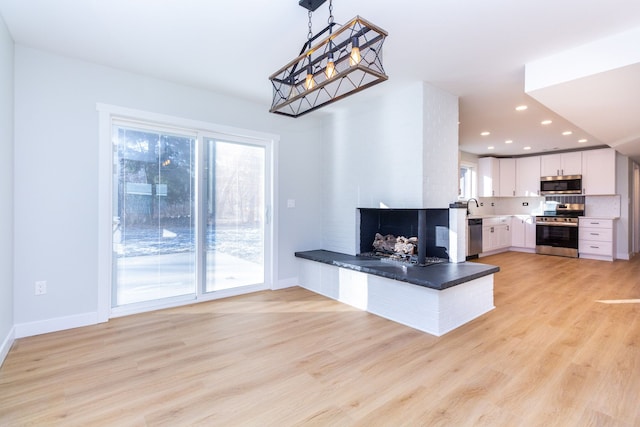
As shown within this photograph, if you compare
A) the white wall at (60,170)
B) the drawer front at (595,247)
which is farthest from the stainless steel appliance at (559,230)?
the white wall at (60,170)

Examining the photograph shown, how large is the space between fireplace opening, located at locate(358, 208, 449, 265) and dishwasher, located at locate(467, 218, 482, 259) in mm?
2935

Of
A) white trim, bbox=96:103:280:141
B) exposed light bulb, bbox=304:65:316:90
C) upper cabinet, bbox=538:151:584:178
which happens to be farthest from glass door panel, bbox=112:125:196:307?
upper cabinet, bbox=538:151:584:178

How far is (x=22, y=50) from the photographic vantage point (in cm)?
272

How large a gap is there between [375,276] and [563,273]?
398 centimetres

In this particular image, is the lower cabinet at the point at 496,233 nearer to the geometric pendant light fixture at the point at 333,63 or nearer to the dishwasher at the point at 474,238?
the dishwasher at the point at 474,238

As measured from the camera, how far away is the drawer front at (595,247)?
6465mm

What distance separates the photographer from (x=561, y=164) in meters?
7.18

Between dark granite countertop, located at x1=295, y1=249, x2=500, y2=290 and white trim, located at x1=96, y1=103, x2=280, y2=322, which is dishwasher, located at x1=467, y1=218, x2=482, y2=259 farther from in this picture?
white trim, located at x1=96, y1=103, x2=280, y2=322

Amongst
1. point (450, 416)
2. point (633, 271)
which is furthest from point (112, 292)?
point (633, 271)

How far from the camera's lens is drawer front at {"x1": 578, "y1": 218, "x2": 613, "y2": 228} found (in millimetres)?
6441

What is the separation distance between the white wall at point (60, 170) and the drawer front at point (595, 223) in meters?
8.09

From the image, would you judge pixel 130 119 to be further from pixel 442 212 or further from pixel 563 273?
pixel 563 273

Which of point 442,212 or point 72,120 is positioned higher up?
point 72,120

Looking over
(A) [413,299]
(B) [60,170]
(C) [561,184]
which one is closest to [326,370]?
(A) [413,299]
